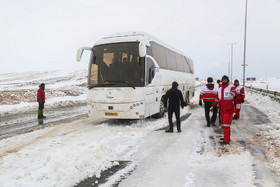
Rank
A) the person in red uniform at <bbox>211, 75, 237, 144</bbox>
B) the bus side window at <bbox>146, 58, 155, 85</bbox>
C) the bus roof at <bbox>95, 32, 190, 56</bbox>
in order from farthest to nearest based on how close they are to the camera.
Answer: the bus roof at <bbox>95, 32, 190, 56</bbox> < the bus side window at <bbox>146, 58, 155, 85</bbox> < the person in red uniform at <bbox>211, 75, 237, 144</bbox>

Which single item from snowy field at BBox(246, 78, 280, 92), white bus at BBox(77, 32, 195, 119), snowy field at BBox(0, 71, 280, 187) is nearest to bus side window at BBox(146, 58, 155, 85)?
white bus at BBox(77, 32, 195, 119)

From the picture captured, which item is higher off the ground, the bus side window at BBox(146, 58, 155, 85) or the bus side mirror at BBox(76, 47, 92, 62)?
the bus side mirror at BBox(76, 47, 92, 62)

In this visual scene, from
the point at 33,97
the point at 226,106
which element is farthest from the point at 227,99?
the point at 33,97

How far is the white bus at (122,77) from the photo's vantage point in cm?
866

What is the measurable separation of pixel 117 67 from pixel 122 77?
A: 474 mm

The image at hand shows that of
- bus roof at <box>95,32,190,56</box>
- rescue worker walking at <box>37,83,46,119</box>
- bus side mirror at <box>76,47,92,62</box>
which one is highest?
→ bus roof at <box>95,32,190,56</box>

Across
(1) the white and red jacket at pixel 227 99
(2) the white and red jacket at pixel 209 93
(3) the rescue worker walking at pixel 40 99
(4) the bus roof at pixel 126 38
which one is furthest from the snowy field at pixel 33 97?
(1) the white and red jacket at pixel 227 99

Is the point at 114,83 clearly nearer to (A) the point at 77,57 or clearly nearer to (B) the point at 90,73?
(B) the point at 90,73

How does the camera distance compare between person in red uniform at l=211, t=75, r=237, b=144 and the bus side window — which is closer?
person in red uniform at l=211, t=75, r=237, b=144

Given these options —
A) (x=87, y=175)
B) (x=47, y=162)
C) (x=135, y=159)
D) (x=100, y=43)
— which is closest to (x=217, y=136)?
(x=135, y=159)

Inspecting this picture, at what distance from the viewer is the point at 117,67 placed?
889cm

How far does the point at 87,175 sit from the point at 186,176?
186 centimetres

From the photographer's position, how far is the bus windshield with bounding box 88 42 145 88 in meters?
8.76

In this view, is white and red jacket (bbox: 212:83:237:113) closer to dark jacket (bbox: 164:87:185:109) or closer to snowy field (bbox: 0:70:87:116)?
dark jacket (bbox: 164:87:185:109)
